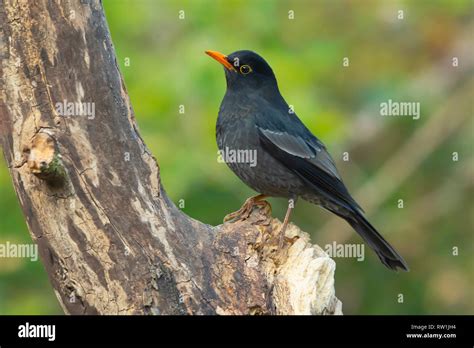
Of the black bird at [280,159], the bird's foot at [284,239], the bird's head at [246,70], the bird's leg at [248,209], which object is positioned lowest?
the bird's foot at [284,239]

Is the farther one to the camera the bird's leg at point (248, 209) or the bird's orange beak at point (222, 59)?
the bird's orange beak at point (222, 59)

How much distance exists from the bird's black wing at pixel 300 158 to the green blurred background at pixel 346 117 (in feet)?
3.72

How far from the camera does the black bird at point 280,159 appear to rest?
24.2 ft

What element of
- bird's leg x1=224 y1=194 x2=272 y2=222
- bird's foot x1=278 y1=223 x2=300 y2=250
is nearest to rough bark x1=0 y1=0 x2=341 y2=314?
bird's foot x1=278 y1=223 x2=300 y2=250

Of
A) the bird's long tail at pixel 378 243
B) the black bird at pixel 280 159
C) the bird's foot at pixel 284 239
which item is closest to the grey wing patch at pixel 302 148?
the black bird at pixel 280 159

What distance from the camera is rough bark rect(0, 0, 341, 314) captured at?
211 inches

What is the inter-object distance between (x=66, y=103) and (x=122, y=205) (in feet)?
2.53

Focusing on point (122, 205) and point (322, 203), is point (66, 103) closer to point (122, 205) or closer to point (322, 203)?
point (122, 205)

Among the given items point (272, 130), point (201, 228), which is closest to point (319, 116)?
Answer: point (272, 130)

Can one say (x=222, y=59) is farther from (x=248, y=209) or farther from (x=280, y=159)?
(x=248, y=209)

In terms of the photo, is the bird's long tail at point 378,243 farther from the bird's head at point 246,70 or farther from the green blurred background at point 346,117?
the bird's head at point 246,70

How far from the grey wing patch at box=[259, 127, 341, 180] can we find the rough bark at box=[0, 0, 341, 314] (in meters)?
1.99

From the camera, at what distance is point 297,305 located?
5.70 m
